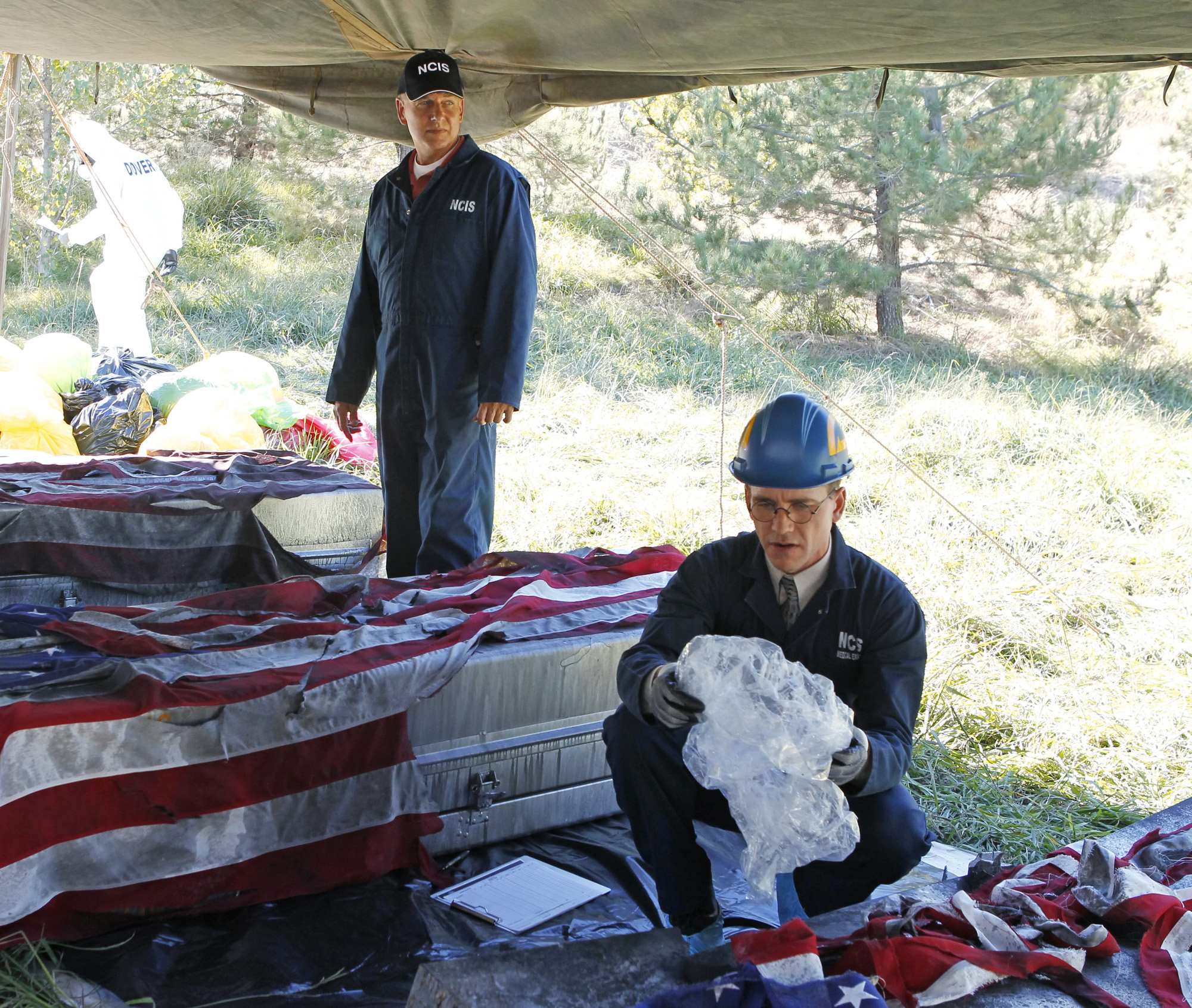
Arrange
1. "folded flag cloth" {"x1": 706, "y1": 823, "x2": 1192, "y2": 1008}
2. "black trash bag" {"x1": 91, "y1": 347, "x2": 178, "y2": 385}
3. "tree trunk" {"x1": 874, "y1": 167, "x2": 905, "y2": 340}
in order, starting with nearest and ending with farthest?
"folded flag cloth" {"x1": 706, "y1": 823, "x2": 1192, "y2": 1008} < "black trash bag" {"x1": 91, "y1": 347, "x2": 178, "y2": 385} < "tree trunk" {"x1": 874, "y1": 167, "x2": 905, "y2": 340}

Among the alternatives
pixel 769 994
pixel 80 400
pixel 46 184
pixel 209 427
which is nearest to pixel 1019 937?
pixel 769 994

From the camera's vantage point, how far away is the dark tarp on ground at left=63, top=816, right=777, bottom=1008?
1.86 metres

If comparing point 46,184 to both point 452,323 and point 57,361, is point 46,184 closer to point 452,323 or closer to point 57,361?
point 57,361

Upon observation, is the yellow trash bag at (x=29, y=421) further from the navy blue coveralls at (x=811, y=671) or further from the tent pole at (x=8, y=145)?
the navy blue coveralls at (x=811, y=671)

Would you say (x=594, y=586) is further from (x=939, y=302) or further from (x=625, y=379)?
(x=939, y=302)

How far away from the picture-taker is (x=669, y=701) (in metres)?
1.82

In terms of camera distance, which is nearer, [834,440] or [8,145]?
[834,440]

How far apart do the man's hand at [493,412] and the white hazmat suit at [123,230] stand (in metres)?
3.96

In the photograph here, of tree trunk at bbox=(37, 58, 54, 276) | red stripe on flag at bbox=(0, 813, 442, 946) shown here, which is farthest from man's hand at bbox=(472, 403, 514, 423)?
tree trunk at bbox=(37, 58, 54, 276)

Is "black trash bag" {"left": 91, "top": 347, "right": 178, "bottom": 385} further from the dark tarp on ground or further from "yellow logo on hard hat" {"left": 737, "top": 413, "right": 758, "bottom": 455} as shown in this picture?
"yellow logo on hard hat" {"left": 737, "top": 413, "right": 758, "bottom": 455}

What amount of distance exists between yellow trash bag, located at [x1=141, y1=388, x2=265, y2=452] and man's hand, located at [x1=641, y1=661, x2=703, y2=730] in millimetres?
2961

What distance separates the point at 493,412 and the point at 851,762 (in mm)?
1937

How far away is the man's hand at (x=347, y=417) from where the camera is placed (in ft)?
13.0

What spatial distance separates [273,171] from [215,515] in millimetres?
12219
